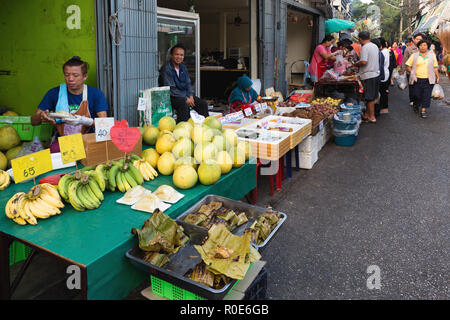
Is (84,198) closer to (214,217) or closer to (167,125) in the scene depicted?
(214,217)

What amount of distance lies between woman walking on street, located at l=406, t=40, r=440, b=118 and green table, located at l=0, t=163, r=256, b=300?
31.0ft

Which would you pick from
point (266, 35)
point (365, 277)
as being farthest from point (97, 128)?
A: point (266, 35)

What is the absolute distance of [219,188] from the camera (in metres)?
3.14

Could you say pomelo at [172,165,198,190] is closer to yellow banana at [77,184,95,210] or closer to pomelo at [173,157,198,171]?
pomelo at [173,157,198,171]

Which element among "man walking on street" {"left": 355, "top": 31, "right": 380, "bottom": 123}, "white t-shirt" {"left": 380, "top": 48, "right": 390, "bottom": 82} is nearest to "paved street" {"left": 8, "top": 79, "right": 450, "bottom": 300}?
"man walking on street" {"left": 355, "top": 31, "right": 380, "bottom": 123}

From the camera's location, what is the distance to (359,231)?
4.14m

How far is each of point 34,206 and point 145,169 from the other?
980 mm

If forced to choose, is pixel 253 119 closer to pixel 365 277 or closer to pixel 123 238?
pixel 365 277

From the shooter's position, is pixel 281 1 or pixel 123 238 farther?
pixel 281 1

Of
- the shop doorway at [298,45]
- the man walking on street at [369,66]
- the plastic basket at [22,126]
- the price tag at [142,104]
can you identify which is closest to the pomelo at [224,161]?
the price tag at [142,104]

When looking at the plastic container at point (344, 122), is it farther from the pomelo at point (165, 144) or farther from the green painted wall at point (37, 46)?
the pomelo at point (165, 144)

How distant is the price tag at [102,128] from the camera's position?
300 centimetres

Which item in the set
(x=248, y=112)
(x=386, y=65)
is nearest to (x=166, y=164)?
(x=248, y=112)
